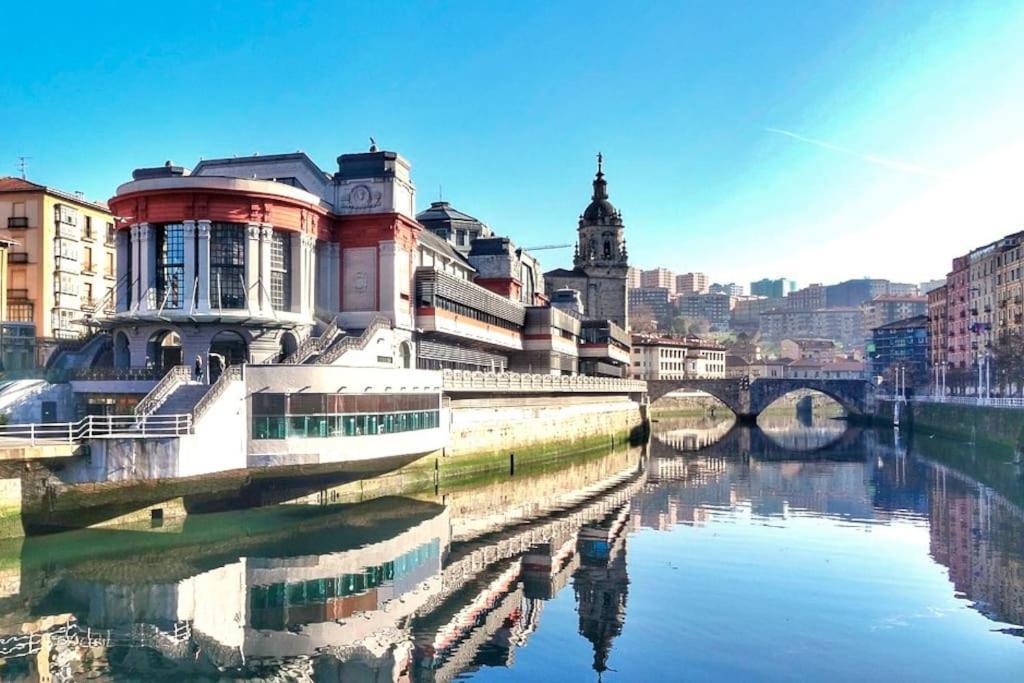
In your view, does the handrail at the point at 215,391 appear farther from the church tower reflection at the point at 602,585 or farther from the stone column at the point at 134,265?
the church tower reflection at the point at 602,585

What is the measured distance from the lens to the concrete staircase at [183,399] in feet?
132

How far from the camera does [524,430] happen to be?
235 ft

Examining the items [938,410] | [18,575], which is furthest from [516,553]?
[938,410]

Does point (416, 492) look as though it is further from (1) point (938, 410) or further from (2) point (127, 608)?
(1) point (938, 410)

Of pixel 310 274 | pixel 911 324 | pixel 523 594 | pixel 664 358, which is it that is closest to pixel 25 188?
pixel 310 274

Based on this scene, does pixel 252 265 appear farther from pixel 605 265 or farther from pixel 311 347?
pixel 605 265

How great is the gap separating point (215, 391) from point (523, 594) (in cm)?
1663

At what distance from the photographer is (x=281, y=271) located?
5594 centimetres

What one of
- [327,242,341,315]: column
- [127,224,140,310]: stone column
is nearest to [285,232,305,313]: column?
[327,242,341,315]: column

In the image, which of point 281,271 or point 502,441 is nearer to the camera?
point 281,271

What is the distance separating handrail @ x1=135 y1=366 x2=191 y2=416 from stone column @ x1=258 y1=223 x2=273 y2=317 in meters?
11.3

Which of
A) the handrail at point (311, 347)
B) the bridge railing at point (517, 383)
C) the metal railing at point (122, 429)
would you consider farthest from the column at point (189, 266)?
the bridge railing at point (517, 383)

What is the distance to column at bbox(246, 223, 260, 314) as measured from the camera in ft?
174

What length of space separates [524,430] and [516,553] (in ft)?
102
